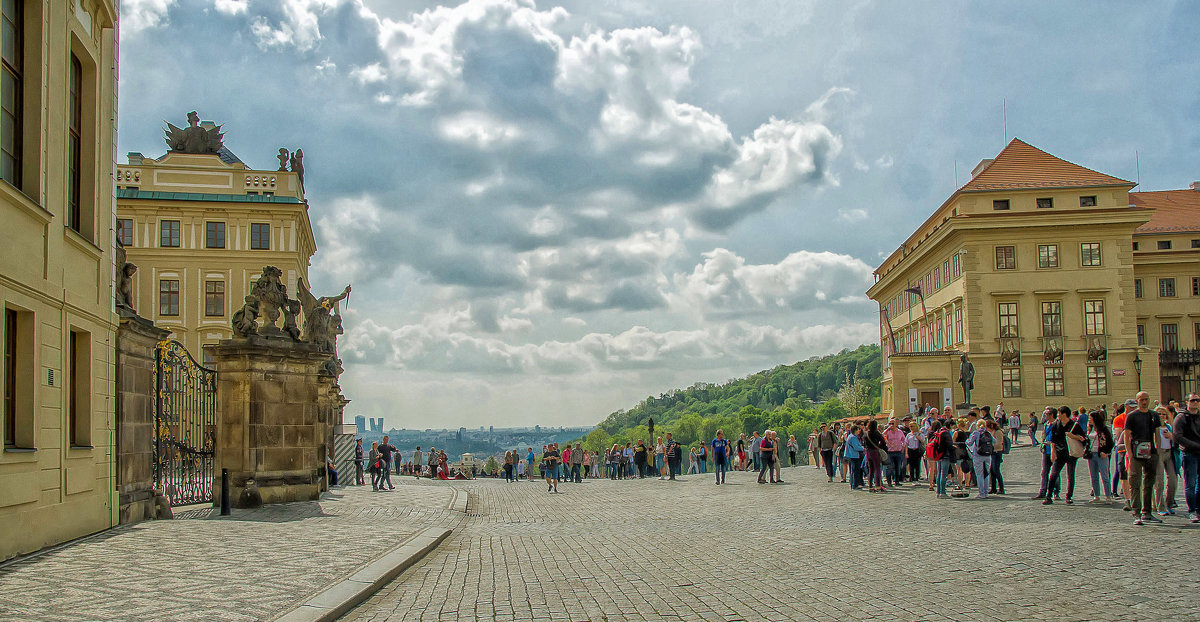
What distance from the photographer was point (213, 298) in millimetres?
52469

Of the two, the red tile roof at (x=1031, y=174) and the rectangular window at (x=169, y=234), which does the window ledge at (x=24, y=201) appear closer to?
the rectangular window at (x=169, y=234)

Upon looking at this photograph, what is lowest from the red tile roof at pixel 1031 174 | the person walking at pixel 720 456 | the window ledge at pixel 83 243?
the person walking at pixel 720 456

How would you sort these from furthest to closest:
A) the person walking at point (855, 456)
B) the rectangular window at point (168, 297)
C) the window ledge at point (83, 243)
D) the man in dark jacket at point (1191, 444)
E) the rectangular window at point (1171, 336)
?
the rectangular window at point (1171, 336), the rectangular window at point (168, 297), the person walking at point (855, 456), the man in dark jacket at point (1191, 444), the window ledge at point (83, 243)

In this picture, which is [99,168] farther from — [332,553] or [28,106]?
[332,553]

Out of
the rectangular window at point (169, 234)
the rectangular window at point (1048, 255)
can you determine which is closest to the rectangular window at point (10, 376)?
the rectangular window at point (169, 234)

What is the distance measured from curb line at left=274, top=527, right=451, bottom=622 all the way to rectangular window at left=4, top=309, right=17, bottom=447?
4339 mm

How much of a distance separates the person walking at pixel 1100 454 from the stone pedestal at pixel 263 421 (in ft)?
44.6

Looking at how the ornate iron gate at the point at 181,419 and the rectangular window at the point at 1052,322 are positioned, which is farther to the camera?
the rectangular window at the point at 1052,322

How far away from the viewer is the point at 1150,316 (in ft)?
224

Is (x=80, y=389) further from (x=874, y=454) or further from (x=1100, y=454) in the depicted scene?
(x=874, y=454)

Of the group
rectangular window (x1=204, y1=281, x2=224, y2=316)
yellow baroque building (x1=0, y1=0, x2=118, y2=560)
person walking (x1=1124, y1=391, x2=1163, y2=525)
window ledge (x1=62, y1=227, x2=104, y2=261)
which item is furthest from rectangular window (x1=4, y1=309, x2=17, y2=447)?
rectangular window (x1=204, y1=281, x2=224, y2=316)

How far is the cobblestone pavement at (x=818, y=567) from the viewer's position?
26.0ft

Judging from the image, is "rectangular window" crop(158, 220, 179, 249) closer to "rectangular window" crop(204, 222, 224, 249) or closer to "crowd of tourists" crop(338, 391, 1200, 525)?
"rectangular window" crop(204, 222, 224, 249)

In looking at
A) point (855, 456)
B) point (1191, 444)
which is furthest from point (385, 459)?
point (1191, 444)
